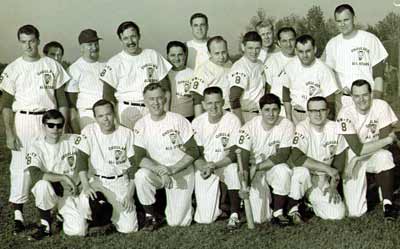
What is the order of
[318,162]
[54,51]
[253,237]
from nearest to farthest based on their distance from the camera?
[253,237], [318,162], [54,51]

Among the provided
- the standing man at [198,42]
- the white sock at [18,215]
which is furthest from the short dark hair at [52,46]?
the white sock at [18,215]

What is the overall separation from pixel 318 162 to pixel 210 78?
6.13 ft

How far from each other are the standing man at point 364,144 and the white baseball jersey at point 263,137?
2.17 feet

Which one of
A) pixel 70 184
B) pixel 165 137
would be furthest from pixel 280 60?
pixel 70 184

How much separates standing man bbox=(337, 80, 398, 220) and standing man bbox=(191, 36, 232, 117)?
1.61 metres

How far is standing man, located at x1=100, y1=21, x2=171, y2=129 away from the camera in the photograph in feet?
24.8

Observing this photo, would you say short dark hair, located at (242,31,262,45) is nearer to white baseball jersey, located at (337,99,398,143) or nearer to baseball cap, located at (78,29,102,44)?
white baseball jersey, located at (337,99,398,143)

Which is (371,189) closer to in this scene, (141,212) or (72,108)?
(141,212)

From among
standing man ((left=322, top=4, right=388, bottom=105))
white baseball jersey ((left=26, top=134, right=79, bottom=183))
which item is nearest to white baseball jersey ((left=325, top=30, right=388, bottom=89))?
standing man ((left=322, top=4, right=388, bottom=105))

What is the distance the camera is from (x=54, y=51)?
8539 millimetres

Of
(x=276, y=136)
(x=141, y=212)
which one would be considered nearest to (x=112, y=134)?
(x=141, y=212)

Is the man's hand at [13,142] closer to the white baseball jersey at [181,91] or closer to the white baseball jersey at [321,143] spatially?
the white baseball jersey at [181,91]

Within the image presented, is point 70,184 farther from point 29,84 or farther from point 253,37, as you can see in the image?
point 253,37

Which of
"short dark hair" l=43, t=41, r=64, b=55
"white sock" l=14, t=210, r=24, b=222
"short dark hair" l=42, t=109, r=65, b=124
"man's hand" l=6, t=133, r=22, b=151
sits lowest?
"white sock" l=14, t=210, r=24, b=222
